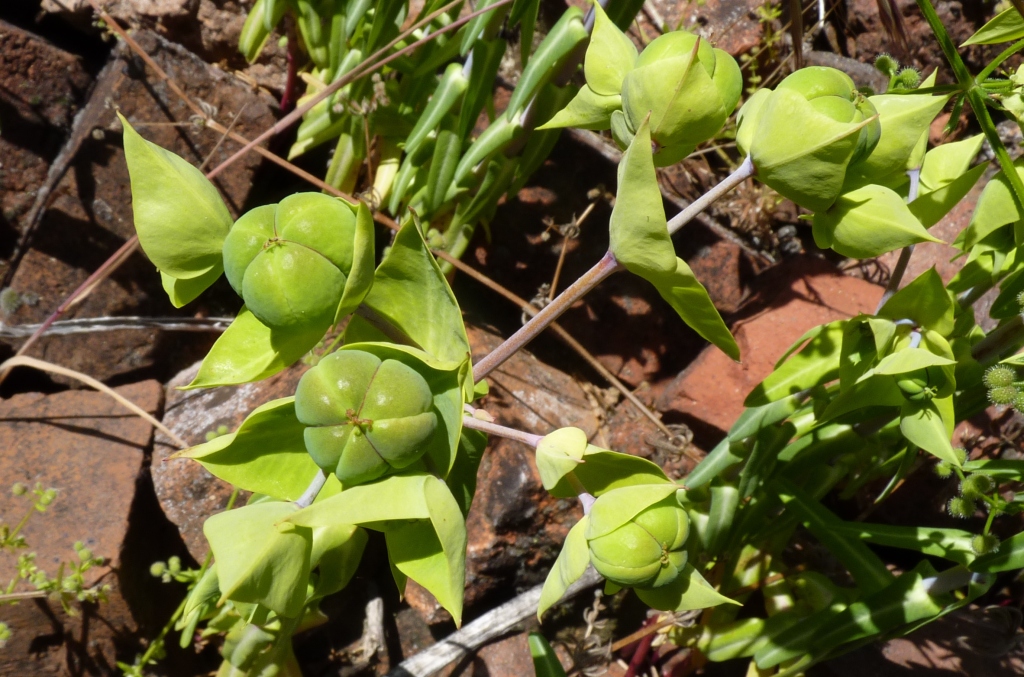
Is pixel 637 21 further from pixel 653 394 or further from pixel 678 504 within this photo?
pixel 678 504

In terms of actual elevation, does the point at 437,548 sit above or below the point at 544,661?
above

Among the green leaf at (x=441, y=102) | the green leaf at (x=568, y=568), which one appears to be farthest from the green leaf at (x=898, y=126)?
the green leaf at (x=441, y=102)

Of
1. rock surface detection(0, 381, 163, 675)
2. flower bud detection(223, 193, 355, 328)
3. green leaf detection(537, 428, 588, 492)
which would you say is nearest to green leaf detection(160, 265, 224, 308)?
flower bud detection(223, 193, 355, 328)

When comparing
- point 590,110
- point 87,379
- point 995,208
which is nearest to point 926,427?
point 995,208

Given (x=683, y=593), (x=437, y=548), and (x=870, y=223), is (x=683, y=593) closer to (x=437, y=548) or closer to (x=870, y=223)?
(x=437, y=548)

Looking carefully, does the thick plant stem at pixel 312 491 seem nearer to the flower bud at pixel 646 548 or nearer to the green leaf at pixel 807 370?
the flower bud at pixel 646 548
